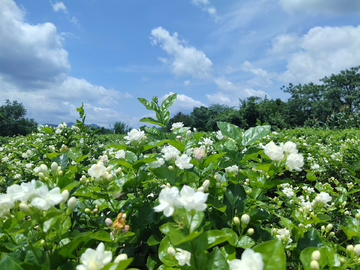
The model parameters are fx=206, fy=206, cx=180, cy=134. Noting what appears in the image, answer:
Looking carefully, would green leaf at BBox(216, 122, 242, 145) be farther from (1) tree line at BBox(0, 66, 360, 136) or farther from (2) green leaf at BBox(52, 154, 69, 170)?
(1) tree line at BBox(0, 66, 360, 136)

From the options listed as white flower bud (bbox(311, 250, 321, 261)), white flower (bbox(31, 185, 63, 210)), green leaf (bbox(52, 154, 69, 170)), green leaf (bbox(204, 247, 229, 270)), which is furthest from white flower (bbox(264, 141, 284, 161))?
green leaf (bbox(52, 154, 69, 170))

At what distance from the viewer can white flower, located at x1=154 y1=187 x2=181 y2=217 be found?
720mm

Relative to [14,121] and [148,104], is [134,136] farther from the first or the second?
[14,121]

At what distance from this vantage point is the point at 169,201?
2.42 ft

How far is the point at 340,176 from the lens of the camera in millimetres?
3492

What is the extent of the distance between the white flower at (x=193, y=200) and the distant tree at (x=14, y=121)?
2519 centimetres

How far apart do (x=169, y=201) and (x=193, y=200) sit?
9 cm

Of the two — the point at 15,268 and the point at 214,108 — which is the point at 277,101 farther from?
the point at 15,268

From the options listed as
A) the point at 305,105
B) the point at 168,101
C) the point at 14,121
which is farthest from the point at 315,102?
the point at 14,121

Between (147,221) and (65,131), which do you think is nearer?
(147,221)

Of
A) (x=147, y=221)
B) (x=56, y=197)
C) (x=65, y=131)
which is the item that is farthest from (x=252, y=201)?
(x=65, y=131)

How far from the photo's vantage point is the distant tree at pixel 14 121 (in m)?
32.0

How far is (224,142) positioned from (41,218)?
1.13 meters

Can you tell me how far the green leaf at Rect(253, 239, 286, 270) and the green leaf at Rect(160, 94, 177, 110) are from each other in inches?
46.5
